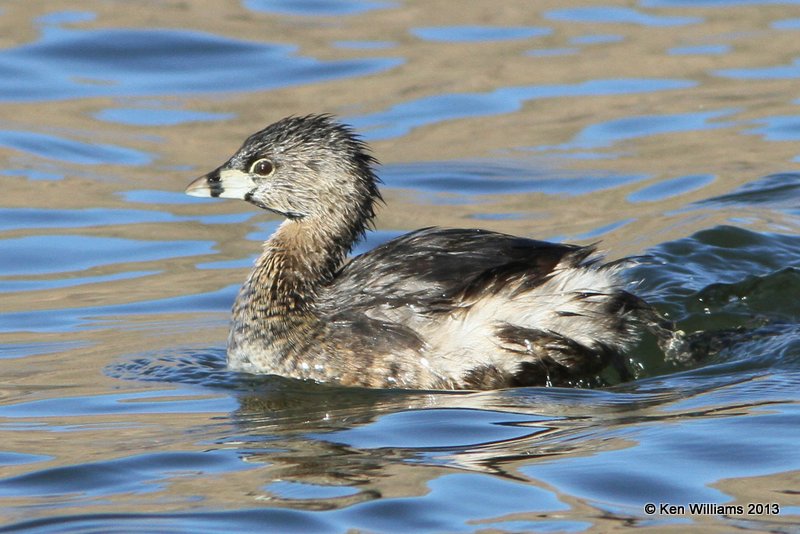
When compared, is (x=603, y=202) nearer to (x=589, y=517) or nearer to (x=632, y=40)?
(x=632, y=40)

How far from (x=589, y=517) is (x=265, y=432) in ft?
5.41

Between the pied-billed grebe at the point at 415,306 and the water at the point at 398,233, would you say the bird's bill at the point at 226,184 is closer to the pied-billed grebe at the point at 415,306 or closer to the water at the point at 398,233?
the pied-billed grebe at the point at 415,306

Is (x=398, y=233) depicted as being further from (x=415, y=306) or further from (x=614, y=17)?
(x=614, y=17)

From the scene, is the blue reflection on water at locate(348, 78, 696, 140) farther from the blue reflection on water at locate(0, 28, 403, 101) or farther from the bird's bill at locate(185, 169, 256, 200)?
the bird's bill at locate(185, 169, 256, 200)

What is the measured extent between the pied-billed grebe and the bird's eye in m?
0.06

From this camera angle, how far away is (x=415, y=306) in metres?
6.60

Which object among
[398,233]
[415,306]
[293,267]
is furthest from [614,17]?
[415,306]

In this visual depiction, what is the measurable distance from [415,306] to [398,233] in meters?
3.44

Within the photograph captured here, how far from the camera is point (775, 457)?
5.45 metres

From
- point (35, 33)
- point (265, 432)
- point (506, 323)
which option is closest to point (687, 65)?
point (35, 33)

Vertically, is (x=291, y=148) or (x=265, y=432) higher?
(x=291, y=148)

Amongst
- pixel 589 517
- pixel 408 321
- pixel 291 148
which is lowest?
pixel 589 517

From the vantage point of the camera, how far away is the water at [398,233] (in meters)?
5.23

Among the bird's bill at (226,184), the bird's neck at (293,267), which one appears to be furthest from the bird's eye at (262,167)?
the bird's neck at (293,267)
